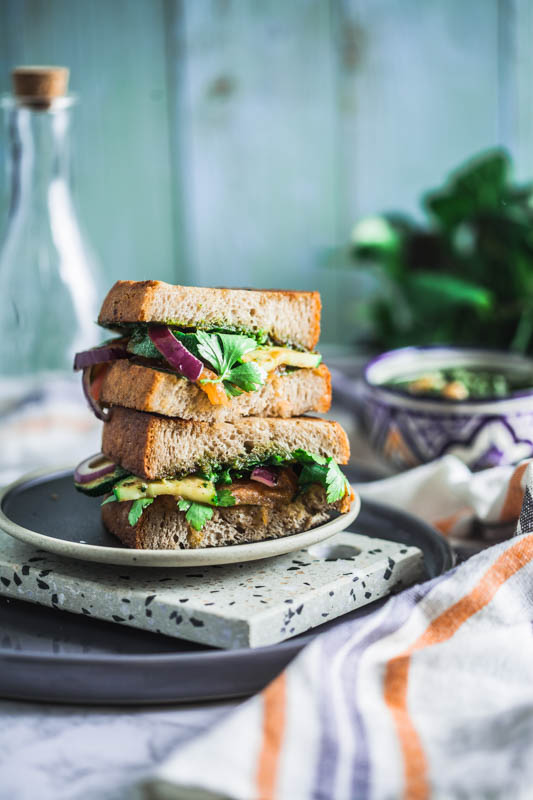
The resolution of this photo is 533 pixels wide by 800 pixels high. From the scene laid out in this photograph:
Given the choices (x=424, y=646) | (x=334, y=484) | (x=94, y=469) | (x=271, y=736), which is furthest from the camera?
(x=94, y=469)

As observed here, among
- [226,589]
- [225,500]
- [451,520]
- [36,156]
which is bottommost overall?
[451,520]

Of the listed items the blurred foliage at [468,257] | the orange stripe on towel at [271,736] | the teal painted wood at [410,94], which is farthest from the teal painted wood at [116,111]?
the orange stripe on towel at [271,736]

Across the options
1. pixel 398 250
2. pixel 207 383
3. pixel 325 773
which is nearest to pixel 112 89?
pixel 398 250

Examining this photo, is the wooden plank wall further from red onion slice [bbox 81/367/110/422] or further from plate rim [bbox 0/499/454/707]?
plate rim [bbox 0/499/454/707]

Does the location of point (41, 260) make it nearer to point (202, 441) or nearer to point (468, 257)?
point (202, 441)

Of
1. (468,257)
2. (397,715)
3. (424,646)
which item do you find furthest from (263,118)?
(397,715)

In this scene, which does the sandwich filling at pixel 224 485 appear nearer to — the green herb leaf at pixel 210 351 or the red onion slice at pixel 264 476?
the red onion slice at pixel 264 476
